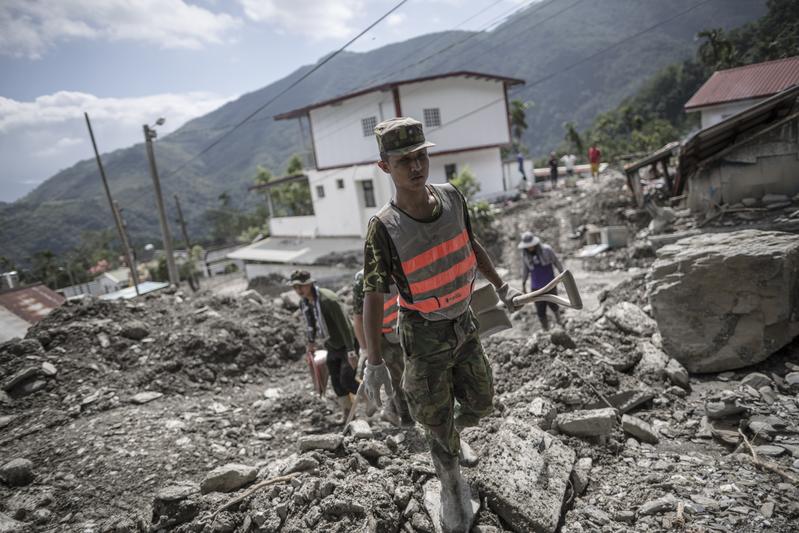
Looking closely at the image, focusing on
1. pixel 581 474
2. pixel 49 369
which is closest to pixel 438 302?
pixel 581 474

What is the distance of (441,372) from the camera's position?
2240 millimetres

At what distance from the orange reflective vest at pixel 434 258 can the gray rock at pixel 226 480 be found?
6.18 ft

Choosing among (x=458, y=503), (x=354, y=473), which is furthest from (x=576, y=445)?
(x=354, y=473)

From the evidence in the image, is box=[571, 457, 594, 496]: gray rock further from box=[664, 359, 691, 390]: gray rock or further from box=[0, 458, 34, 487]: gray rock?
box=[0, 458, 34, 487]: gray rock

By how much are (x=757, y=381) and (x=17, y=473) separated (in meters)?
6.15

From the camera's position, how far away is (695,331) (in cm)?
405

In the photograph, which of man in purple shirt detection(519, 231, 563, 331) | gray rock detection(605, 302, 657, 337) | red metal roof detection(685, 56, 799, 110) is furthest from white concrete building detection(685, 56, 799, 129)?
gray rock detection(605, 302, 657, 337)

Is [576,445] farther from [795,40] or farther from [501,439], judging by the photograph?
[795,40]

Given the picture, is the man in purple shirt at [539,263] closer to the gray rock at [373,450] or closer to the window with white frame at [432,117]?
the gray rock at [373,450]

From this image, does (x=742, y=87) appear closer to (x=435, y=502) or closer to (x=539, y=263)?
(x=539, y=263)

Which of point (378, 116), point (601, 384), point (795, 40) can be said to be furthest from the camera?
point (378, 116)

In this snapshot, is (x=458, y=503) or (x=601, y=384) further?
(x=601, y=384)

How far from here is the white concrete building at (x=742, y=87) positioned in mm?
7476

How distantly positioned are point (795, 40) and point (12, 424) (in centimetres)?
1140
